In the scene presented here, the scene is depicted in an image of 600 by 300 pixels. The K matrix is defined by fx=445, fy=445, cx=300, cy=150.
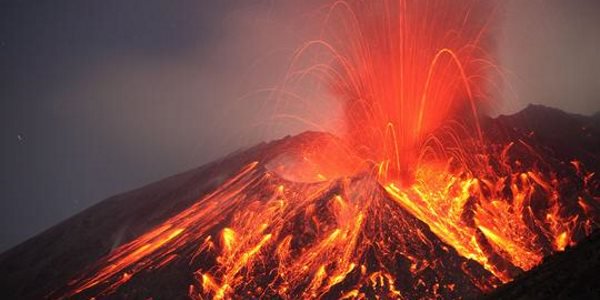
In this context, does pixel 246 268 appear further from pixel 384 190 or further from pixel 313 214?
pixel 384 190

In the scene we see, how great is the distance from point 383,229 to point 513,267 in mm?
11098

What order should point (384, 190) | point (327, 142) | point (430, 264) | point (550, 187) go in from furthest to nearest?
1. point (327, 142)
2. point (550, 187)
3. point (384, 190)
4. point (430, 264)

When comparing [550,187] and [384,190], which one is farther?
[550,187]

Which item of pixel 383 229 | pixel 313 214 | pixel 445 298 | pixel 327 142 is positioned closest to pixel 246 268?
pixel 313 214

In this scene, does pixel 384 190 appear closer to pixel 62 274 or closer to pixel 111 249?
pixel 111 249

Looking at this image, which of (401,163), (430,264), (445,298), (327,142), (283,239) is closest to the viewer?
(445,298)

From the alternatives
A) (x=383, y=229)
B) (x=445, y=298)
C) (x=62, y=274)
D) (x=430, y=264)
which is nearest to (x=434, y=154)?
(x=383, y=229)

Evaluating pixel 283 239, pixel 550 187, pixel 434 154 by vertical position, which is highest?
pixel 283 239

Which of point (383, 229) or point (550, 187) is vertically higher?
point (383, 229)

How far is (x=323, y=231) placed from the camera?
136 feet

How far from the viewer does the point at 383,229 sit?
4109 centimetres

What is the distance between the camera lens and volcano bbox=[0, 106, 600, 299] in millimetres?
35625

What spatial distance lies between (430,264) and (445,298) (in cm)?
400

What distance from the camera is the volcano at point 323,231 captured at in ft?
117
